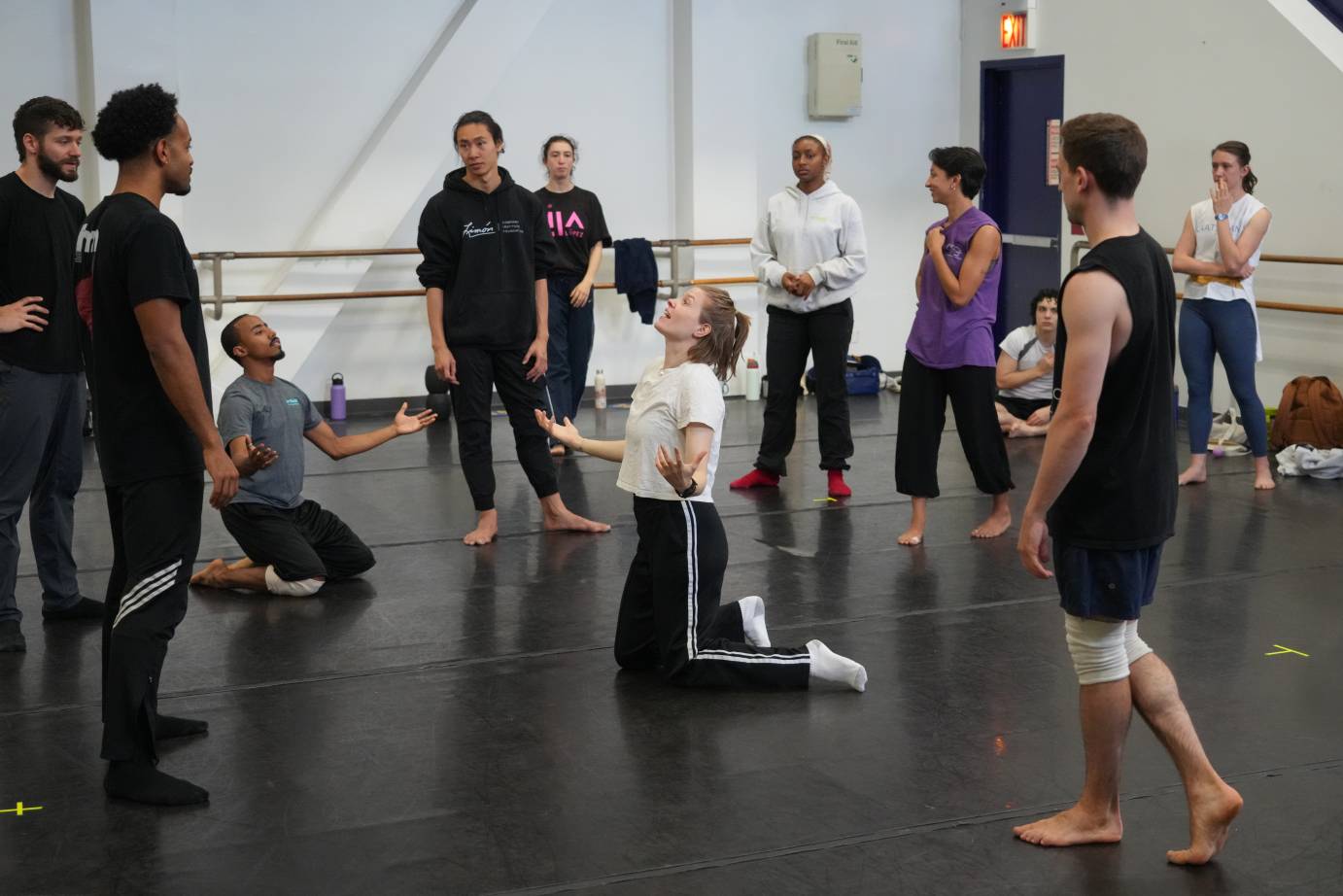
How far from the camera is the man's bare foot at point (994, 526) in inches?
239

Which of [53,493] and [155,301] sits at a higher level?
[155,301]

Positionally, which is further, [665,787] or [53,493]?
[53,493]

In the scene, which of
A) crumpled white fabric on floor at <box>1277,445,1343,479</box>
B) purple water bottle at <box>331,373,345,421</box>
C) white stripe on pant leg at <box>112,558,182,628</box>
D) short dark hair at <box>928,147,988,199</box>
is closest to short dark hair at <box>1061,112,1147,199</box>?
white stripe on pant leg at <box>112,558,182,628</box>

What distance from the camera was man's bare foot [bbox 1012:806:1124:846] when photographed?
10.4 ft

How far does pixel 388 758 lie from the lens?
147 inches

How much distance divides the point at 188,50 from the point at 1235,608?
700cm

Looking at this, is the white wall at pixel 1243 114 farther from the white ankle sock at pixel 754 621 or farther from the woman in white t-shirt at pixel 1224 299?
the white ankle sock at pixel 754 621

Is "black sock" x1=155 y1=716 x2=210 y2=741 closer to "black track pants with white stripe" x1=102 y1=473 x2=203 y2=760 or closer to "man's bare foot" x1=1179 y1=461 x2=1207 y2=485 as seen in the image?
"black track pants with white stripe" x1=102 y1=473 x2=203 y2=760

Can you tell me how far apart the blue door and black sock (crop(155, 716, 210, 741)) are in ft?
25.3

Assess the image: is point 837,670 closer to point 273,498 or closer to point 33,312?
point 273,498

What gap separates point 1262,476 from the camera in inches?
278

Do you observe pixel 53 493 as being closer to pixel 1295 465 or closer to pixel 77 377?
pixel 77 377

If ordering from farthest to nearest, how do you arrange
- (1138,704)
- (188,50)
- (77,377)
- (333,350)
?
(333,350) < (188,50) < (77,377) < (1138,704)

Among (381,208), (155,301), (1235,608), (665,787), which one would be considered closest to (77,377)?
(155,301)
